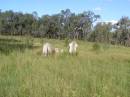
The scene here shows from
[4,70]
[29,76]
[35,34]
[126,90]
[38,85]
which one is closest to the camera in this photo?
[38,85]

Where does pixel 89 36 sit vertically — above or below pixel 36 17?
below

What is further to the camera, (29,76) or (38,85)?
(29,76)

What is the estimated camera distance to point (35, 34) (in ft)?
350

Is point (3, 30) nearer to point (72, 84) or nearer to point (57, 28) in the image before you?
point (57, 28)

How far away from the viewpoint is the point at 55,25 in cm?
11075

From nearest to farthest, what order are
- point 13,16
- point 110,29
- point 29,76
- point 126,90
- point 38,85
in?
point 38,85 < point 126,90 < point 29,76 < point 110,29 < point 13,16

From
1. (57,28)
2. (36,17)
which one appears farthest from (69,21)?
(36,17)

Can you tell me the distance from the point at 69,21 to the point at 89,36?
Result: 1099 cm

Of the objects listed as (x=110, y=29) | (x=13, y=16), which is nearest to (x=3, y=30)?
(x=13, y=16)

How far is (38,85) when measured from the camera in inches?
253

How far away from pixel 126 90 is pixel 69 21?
106200 mm

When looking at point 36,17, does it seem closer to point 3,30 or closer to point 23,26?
point 23,26

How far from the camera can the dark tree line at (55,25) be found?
10617cm

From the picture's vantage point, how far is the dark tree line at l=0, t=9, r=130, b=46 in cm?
10617
